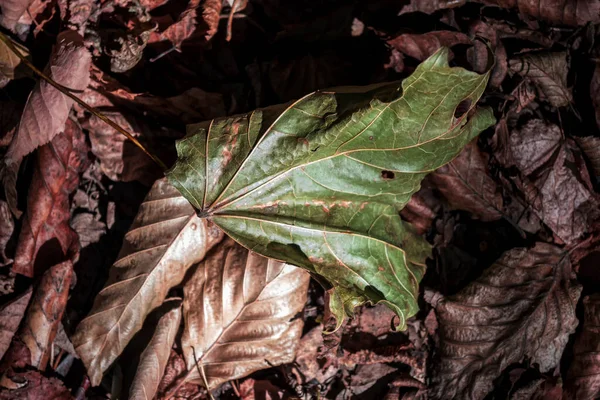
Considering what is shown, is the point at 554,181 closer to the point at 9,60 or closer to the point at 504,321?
the point at 504,321

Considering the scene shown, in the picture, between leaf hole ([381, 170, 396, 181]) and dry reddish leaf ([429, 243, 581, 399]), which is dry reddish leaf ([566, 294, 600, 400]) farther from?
leaf hole ([381, 170, 396, 181])

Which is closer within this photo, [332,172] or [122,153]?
[332,172]

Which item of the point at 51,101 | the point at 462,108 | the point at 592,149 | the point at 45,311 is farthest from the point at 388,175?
the point at 45,311

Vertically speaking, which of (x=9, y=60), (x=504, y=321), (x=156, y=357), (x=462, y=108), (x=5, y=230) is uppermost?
(x=9, y=60)

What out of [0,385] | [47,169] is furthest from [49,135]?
[0,385]

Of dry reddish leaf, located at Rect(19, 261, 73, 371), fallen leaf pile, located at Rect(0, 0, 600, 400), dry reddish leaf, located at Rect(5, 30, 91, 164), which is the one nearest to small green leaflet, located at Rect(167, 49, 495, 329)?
fallen leaf pile, located at Rect(0, 0, 600, 400)

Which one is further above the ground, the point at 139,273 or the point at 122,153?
the point at 122,153

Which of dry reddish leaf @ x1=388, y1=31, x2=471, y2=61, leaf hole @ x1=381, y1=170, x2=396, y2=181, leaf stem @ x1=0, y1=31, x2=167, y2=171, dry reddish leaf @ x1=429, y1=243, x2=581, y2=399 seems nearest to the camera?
leaf hole @ x1=381, y1=170, x2=396, y2=181
